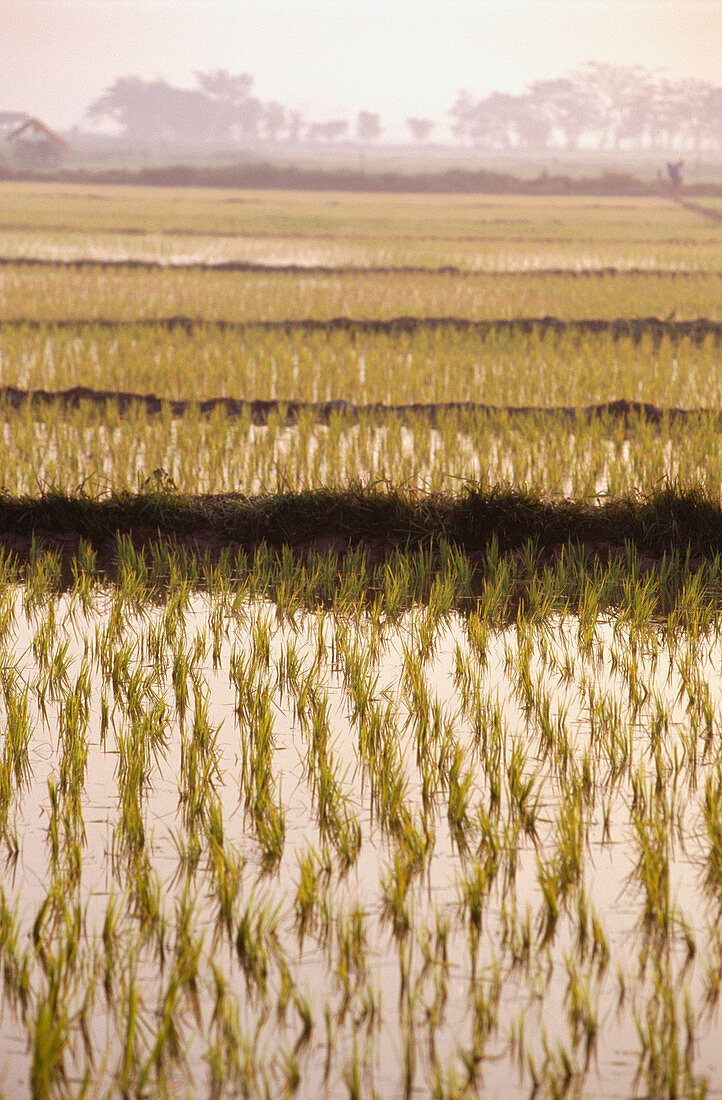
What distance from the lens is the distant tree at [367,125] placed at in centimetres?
11362

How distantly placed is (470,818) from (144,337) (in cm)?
709

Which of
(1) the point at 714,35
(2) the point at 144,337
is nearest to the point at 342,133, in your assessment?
(1) the point at 714,35

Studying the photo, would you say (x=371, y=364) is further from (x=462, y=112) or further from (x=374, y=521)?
(x=462, y=112)

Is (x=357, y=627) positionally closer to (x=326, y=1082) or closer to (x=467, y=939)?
(x=467, y=939)

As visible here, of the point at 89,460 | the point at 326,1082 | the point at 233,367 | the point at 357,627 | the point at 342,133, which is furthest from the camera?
the point at 342,133

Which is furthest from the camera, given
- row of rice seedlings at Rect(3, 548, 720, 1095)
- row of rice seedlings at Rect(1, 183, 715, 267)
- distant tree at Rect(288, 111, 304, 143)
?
distant tree at Rect(288, 111, 304, 143)

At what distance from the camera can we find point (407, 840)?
216cm

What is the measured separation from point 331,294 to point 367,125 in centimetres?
11137

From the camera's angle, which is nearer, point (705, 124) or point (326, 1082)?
point (326, 1082)

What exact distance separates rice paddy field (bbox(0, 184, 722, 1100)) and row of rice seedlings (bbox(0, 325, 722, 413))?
6cm

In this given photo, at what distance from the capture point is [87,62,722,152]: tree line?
10156 cm

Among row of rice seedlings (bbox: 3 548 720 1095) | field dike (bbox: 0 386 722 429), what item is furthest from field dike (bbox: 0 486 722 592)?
field dike (bbox: 0 386 722 429)

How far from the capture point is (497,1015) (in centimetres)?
170

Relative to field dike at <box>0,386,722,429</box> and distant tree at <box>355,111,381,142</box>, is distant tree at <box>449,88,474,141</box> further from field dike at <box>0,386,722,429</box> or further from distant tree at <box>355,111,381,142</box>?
field dike at <box>0,386,722,429</box>
